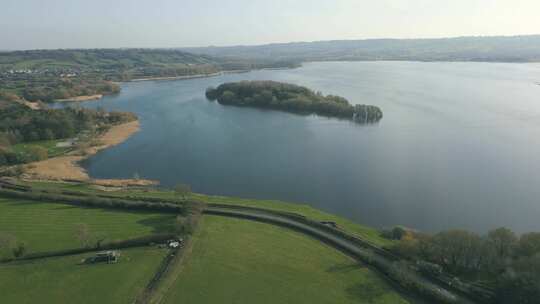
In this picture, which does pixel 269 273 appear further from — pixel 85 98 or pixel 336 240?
pixel 85 98

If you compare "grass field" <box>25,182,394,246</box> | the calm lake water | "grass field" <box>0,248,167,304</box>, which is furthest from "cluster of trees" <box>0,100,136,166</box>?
"grass field" <box>0,248,167,304</box>

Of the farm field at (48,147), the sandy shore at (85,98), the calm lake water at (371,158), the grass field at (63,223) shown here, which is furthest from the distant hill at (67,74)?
the grass field at (63,223)

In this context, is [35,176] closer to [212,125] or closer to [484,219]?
[212,125]

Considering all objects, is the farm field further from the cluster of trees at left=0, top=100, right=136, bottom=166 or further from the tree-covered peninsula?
the tree-covered peninsula

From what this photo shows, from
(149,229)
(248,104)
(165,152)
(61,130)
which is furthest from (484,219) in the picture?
(248,104)

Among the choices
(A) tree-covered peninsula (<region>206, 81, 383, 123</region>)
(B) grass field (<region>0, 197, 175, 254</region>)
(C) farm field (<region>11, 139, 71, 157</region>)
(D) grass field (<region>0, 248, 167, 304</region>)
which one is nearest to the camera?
(D) grass field (<region>0, 248, 167, 304</region>)

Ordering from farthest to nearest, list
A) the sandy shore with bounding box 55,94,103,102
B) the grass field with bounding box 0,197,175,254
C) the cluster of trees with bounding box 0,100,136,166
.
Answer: the sandy shore with bounding box 55,94,103,102
the cluster of trees with bounding box 0,100,136,166
the grass field with bounding box 0,197,175,254

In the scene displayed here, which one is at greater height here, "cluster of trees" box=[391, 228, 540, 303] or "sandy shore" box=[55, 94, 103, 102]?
"sandy shore" box=[55, 94, 103, 102]
